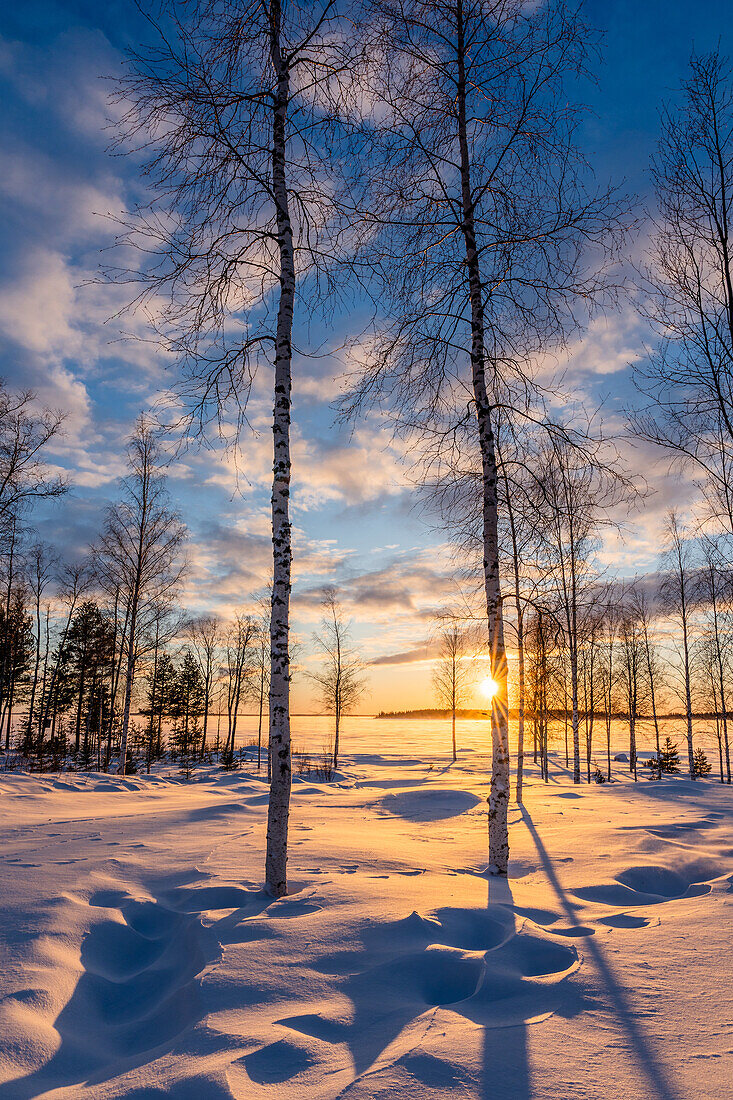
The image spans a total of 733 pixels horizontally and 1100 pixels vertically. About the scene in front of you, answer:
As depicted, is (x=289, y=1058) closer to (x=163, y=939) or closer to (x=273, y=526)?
(x=163, y=939)

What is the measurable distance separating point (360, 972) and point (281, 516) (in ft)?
13.8

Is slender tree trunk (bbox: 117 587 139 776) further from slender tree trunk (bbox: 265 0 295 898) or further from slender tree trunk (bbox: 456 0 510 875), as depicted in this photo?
slender tree trunk (bbox: 456 0 510 875)

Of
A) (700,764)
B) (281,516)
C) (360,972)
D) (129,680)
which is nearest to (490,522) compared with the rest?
(281,516)

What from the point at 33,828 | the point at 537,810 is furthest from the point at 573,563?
the point at 33,828

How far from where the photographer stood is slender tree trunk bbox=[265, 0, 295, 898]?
217 inches

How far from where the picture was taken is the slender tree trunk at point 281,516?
552cm

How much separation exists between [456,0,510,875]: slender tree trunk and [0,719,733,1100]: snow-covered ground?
843 millimetres

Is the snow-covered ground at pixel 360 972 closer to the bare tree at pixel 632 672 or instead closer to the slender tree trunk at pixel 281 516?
the slender tree trunk at pixel 281 516

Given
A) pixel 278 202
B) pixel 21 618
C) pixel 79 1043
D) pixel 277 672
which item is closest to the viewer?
pixel 79 1043

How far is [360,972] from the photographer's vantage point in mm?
3627

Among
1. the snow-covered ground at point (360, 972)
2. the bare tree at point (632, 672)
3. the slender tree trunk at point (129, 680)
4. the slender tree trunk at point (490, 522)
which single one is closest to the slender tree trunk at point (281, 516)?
the snow-covered ground at point (360, 972)

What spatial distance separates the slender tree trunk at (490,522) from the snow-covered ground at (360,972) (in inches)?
33.2

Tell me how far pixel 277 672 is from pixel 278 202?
5.61m

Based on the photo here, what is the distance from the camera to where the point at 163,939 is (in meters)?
4.45
